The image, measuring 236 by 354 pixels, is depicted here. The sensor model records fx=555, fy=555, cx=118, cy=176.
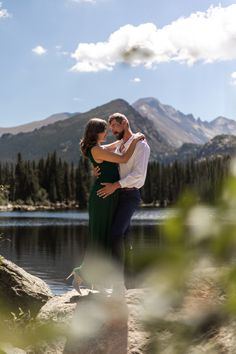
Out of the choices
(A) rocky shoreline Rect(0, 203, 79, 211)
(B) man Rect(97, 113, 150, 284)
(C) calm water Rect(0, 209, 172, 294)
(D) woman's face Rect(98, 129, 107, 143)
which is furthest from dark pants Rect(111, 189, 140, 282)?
(A) rocky shoreline Rect(0, 203, 79, 211)

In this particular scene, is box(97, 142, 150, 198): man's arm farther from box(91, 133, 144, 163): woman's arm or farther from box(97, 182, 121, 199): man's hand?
box(91, 133, 144, 163): woman's arm

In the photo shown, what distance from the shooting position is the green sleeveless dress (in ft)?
23.5

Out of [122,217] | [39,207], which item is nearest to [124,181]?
[122,217]

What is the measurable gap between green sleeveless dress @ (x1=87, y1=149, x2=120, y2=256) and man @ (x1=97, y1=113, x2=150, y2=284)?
76 mm

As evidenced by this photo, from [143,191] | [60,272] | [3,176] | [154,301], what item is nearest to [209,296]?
[154,301]

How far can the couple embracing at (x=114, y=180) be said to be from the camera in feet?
22.9

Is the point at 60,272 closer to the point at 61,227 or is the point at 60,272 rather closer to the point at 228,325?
the point at 228,325

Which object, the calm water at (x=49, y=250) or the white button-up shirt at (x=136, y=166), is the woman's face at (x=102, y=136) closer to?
the white button-up shirt at (x=136, y=166)

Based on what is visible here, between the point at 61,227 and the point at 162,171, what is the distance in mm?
96859

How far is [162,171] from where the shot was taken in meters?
174

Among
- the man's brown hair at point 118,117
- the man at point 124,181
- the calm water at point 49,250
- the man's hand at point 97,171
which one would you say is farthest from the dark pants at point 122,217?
the calm water at point 49,250

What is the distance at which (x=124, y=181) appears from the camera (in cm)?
695

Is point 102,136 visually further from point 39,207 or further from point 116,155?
point 39,207

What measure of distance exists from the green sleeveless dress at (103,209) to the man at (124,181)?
0.08 m
